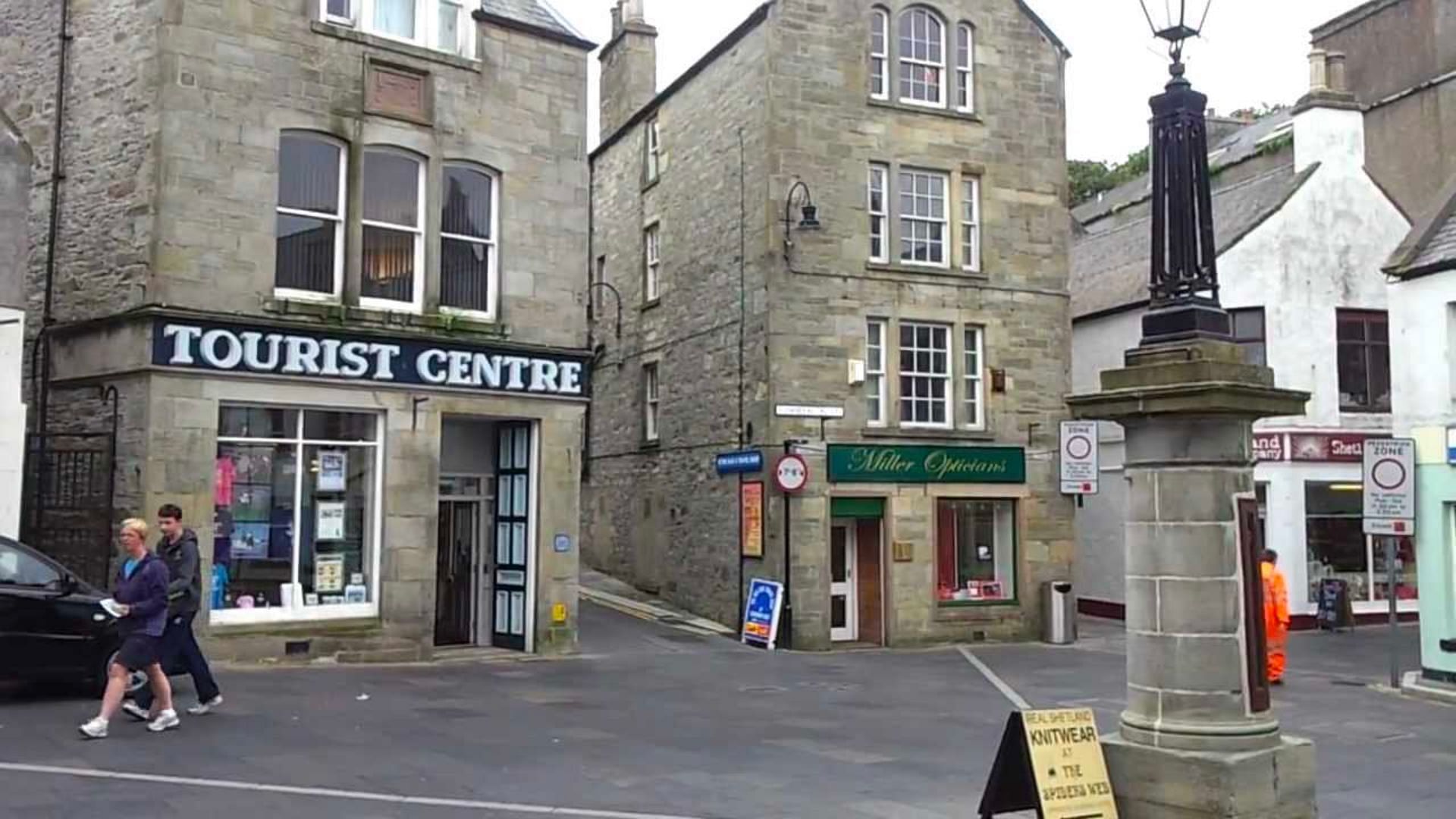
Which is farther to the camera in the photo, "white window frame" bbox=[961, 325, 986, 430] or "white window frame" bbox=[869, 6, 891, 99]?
"white window frame" bbox=[961, 325, 986, 430]

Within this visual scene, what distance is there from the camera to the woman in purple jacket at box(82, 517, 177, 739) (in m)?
11.1

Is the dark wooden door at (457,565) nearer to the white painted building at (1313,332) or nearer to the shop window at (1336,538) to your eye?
the white painted building at (1313,332)

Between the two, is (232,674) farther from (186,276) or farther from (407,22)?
(407,22)

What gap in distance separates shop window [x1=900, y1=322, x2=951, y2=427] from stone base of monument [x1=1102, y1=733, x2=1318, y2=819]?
52.6 ft

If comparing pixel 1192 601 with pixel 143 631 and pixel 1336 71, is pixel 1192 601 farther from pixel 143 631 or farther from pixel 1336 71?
pixel 1336 71

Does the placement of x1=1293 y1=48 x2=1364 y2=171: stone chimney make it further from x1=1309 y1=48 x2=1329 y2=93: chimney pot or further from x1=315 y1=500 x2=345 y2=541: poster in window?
x1=315 y1=500 x2=345 y2=541: poster in window

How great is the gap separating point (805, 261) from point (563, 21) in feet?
19.0

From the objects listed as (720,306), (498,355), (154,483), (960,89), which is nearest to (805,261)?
→ (720,306)

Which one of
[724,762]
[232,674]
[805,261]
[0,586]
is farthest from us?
[805,261]

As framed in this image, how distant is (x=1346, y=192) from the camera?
1097 inches

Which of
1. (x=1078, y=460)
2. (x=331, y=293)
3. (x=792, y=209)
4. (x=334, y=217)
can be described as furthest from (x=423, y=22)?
(x=1078, y=460)

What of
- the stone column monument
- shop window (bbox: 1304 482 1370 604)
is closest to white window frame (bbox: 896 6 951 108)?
shop window (bbox: 1304 482 1370 604)

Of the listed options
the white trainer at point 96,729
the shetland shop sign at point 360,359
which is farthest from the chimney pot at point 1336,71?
the white trainer at point 96,729

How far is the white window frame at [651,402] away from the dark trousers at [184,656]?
15365 millimetres
